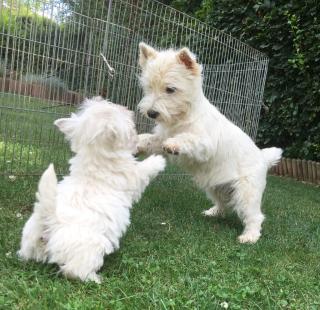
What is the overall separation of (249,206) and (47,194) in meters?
2.46

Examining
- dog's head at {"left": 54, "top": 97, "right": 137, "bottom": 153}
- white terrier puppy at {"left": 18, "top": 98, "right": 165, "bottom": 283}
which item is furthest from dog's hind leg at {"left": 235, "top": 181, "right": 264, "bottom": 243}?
dog's head at {"left": 54, "top": 97, "right": 137, "bottom": 153}

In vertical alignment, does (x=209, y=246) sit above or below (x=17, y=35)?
below

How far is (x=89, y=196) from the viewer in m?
3.14

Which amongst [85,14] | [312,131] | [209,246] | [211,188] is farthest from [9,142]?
[312,131]

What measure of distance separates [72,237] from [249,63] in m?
5.92

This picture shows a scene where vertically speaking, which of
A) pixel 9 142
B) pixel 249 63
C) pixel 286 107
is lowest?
pixel 9 142

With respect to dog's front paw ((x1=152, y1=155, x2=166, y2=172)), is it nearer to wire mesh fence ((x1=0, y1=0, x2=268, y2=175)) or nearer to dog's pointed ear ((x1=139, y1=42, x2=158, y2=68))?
dog's pointed ear ((x1=139, y1=42, x2=158, y2=68))

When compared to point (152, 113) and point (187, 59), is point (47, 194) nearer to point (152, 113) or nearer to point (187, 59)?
point (152, 113)

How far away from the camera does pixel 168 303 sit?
2.68 m

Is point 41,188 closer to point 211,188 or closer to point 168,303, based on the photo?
point 168,303

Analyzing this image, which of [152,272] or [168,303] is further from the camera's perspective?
[152,272]

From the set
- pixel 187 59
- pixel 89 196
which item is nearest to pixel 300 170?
pixel 187 59

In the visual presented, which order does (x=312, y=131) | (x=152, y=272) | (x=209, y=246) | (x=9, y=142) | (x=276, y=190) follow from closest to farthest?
(x=152, y=272), (x=209, y=246), (x=9, y=142), (x=276, y=190), (x=312, y=131)

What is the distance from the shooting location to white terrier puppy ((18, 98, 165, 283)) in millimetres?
2816
